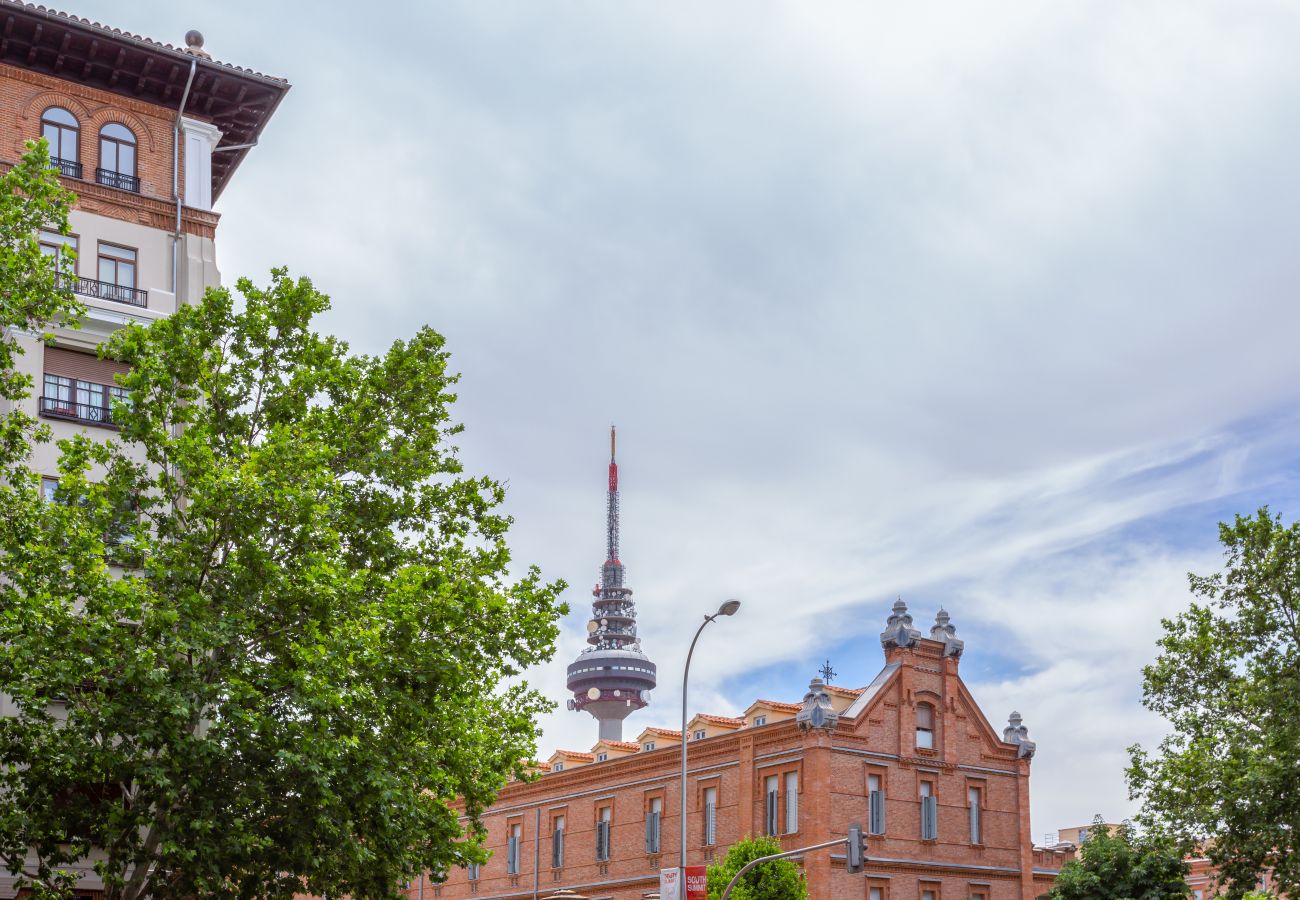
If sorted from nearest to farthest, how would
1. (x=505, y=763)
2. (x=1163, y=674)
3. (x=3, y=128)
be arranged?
(x=505, y=763)
(x=3, y=128)
(x=1163, y=674)

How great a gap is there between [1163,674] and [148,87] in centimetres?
2959

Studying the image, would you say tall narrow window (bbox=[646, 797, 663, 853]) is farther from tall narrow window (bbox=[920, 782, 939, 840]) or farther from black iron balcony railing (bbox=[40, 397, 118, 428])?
black iron balcony railing (bbox=[40, 397, 118, 428])

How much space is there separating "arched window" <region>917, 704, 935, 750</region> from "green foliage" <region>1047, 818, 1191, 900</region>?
32.0 ft

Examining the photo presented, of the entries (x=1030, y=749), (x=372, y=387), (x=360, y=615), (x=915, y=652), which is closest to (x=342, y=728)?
(x=360, y=615)

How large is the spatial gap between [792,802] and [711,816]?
4.25 meters

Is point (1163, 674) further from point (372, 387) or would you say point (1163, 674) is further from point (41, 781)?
point (41, 781)

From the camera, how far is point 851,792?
57688 millimetres

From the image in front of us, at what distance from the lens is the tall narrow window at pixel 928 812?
59969 mm

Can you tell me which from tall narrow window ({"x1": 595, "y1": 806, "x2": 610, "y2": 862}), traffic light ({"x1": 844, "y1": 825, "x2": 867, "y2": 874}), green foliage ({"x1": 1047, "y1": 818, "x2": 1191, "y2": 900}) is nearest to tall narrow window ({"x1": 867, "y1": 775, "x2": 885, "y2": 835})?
green foliage ({"x1": 1047, "y1": 818, "x2": 1191, "y2": 900})

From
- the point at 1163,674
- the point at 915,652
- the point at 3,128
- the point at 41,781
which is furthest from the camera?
the point at 915,652

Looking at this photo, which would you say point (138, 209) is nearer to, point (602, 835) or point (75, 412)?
point (75, 412)

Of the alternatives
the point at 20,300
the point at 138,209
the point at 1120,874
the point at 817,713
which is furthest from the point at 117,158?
the point at 1120,874

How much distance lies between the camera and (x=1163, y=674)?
40.6 metres

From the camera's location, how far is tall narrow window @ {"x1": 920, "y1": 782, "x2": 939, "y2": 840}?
197ft
